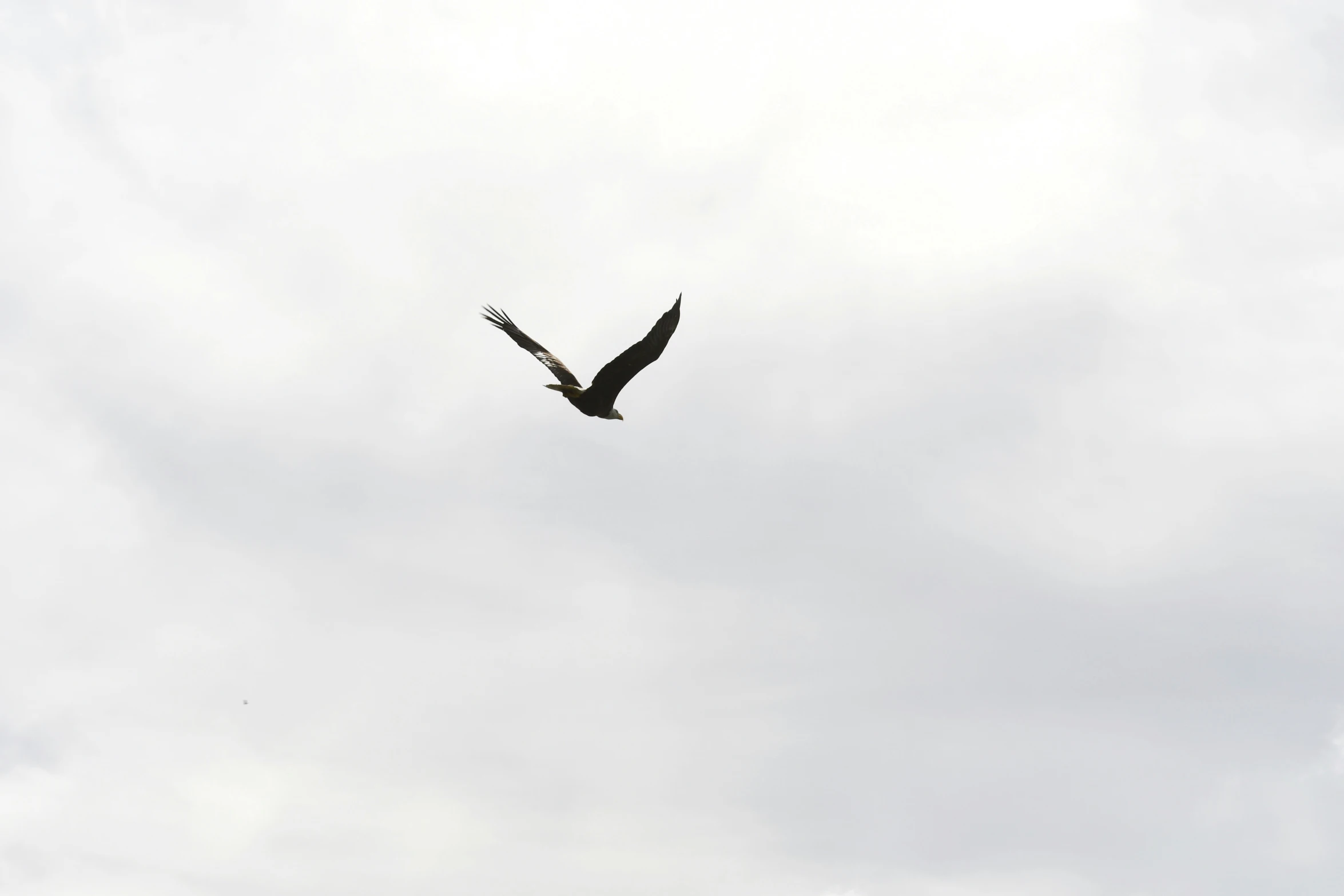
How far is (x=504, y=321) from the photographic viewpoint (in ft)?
132

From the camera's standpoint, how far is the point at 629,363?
3462 cm

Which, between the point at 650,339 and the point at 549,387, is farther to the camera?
the point at 549,387

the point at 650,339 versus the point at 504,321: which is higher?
the point at 504,321

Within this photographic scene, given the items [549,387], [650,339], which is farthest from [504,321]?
[650,339]

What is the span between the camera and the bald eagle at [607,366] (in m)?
33.2

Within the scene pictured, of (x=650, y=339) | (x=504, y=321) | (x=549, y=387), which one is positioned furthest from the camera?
(x=504, y=321)

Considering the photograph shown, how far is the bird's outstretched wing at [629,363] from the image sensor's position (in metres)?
32.8

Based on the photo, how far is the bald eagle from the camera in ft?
109

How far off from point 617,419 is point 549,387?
8.50ft

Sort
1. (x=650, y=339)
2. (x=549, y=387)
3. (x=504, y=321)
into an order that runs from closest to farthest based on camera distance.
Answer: (x=650, y=339) → (x=549, y=387) → (x=504, y=321)

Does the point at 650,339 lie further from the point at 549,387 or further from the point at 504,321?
the point at 504,321

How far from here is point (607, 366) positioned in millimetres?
34438

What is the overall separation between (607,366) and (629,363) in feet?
2.21

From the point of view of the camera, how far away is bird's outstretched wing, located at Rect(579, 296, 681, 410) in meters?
32.8
